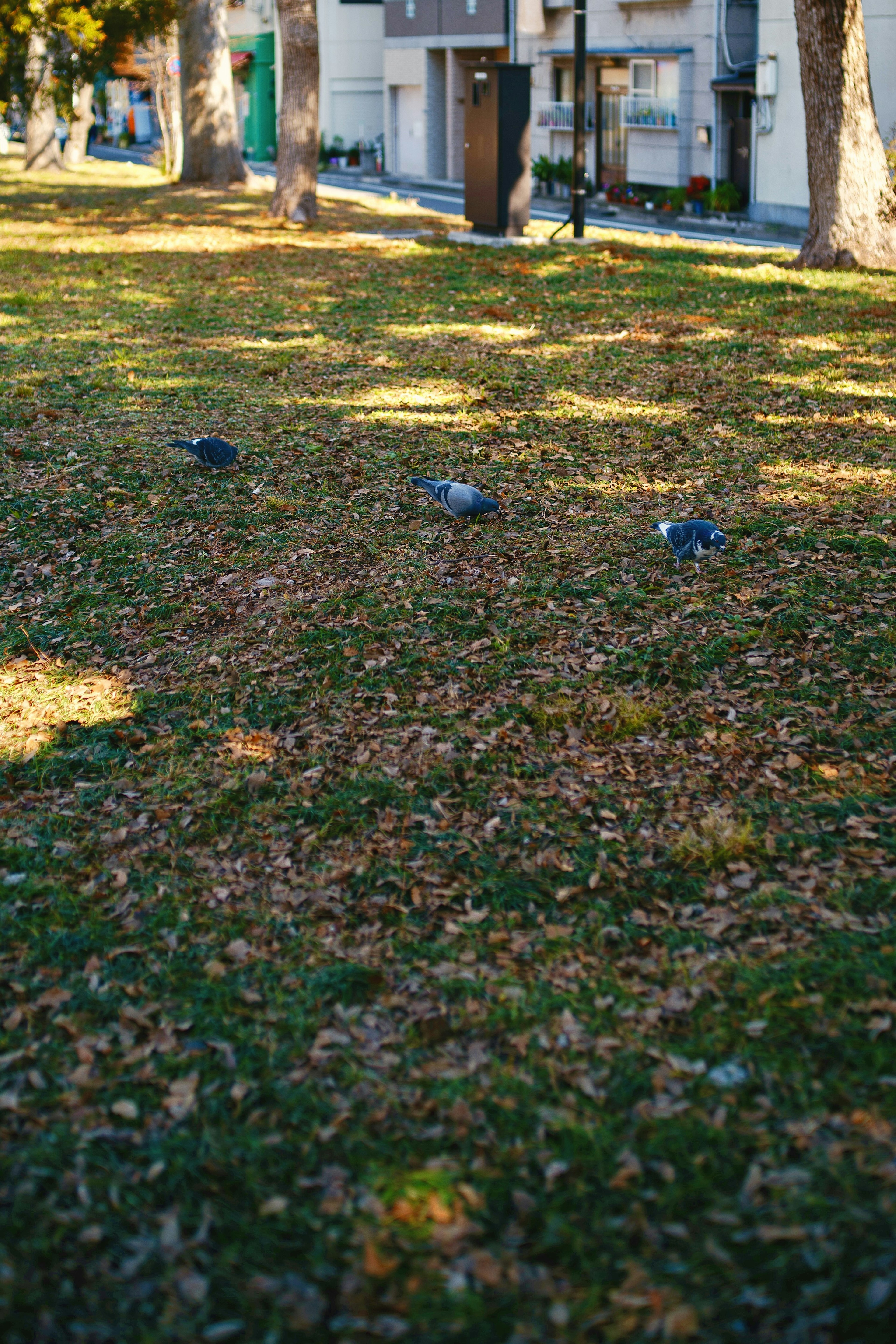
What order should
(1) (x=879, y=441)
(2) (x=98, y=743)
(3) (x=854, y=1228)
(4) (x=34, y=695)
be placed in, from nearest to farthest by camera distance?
1. (3) (x=854, y=1228)
2. (2) (x=98, y=743)
3. (4) (x=34, y=695)
4. (1) (x=879, y=441)

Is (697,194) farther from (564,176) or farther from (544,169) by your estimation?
(544,169)

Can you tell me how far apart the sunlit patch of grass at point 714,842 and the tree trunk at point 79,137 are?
33.4 metres

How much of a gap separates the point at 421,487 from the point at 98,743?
2701 mm

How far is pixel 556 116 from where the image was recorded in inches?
1241

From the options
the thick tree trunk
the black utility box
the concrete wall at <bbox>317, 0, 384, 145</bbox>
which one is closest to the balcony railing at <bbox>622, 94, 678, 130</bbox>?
the black utility box

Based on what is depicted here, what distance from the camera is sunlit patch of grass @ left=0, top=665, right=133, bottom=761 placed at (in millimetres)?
5105

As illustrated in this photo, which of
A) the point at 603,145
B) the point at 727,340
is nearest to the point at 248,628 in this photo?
the point at 727,340

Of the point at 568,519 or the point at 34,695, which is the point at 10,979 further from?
the point at 568,519

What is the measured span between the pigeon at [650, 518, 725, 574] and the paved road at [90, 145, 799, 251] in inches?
417

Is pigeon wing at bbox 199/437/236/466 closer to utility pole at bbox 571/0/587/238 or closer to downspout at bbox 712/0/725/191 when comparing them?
utility pole at bbox 571/0/587/238

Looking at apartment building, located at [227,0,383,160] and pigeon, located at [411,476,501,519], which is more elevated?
apartment building, located at [227,0,383,160]

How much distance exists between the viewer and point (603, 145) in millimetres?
30453

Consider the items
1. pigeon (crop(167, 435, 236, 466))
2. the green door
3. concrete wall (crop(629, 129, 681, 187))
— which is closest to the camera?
pigeon (crop(167, 435, 236, 466))

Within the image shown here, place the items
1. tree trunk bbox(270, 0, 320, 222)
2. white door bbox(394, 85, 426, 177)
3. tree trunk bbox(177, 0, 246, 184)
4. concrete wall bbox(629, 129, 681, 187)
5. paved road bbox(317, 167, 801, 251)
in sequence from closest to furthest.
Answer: tree trunk bbox(270, 0, 320, 222), paved road bbox(317, 167, 801, 251), tree trunk bbox(177, 0, 246, 184), concrete wall bbox(629, 129, 681, 187), white door bbox(394, 85, 426, 177)
